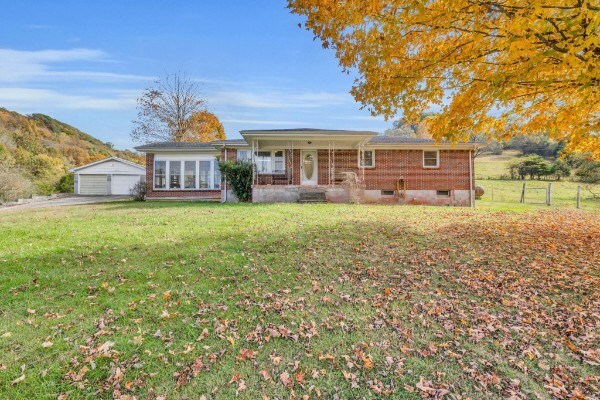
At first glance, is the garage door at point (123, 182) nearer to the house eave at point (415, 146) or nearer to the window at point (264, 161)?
the window at point (264, 161)

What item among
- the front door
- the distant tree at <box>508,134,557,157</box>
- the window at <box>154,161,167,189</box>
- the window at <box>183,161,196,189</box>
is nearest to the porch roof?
the front door


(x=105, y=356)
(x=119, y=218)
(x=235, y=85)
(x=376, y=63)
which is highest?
(x=235, y=85)

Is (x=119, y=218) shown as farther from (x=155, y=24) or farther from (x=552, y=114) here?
(x=552, y=114)

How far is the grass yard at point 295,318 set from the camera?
2.67 m

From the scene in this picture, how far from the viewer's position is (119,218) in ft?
31.6

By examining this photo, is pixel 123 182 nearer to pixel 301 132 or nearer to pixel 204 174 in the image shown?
pixel 204 174

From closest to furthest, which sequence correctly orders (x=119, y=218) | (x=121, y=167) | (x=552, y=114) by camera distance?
(x=552, y=114), (x=119, y=218), (x=121, y=167)

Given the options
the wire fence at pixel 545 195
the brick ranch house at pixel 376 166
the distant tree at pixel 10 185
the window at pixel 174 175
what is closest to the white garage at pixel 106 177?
the distant tree at pixel 10 185

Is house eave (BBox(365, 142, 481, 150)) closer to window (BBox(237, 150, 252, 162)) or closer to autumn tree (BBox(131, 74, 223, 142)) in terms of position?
window (BBox(237, 150, 252, 162))

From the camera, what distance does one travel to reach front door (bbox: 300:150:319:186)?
57.2ft

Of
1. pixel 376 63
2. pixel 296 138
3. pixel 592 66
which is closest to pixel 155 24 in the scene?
pixel 296 138

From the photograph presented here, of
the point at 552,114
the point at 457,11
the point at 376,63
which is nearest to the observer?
the point at 457,11

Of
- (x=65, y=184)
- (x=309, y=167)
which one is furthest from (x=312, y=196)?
(x=65, y=184)

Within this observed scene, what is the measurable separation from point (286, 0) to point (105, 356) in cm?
754
